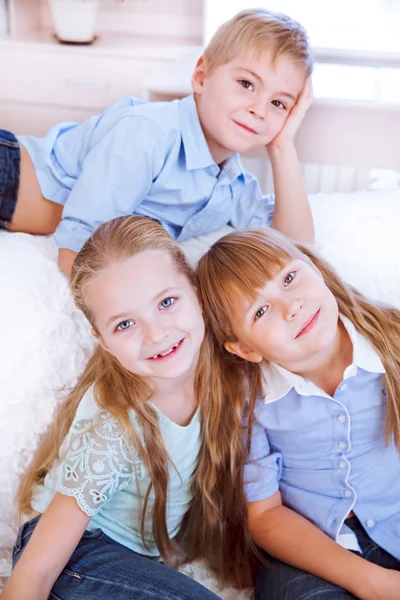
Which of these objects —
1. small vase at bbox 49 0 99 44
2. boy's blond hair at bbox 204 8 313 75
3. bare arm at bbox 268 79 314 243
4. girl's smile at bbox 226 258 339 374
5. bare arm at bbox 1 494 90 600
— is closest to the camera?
bare arm at bbox 1 494 90 600

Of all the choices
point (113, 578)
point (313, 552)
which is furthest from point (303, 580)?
point (113, 578)

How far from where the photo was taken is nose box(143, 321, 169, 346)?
0.93m

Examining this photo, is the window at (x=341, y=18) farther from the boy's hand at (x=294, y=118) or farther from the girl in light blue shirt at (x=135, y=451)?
the girl in light blue shirt at (x=135, y=451)

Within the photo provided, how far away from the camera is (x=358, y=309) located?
3.55 ft

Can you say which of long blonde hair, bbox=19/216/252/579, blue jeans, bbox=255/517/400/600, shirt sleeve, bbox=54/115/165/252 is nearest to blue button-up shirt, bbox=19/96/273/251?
shirt sleeve, bbox=54/115/165/252

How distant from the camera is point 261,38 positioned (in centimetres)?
119

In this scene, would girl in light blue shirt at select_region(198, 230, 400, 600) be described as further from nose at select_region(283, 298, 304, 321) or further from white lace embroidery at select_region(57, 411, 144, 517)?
white lace embroidery at select_region(57, 411, 144, 517)

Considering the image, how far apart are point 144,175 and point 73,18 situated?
100 cm

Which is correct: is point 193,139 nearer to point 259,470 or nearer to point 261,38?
point 261,38

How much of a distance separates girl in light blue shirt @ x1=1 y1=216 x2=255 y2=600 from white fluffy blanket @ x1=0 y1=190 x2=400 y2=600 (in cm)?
3

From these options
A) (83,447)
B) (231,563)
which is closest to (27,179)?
(83,447)

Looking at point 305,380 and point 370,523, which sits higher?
point 305,380

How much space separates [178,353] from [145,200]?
0.43 metres

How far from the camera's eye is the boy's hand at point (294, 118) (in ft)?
4.22
